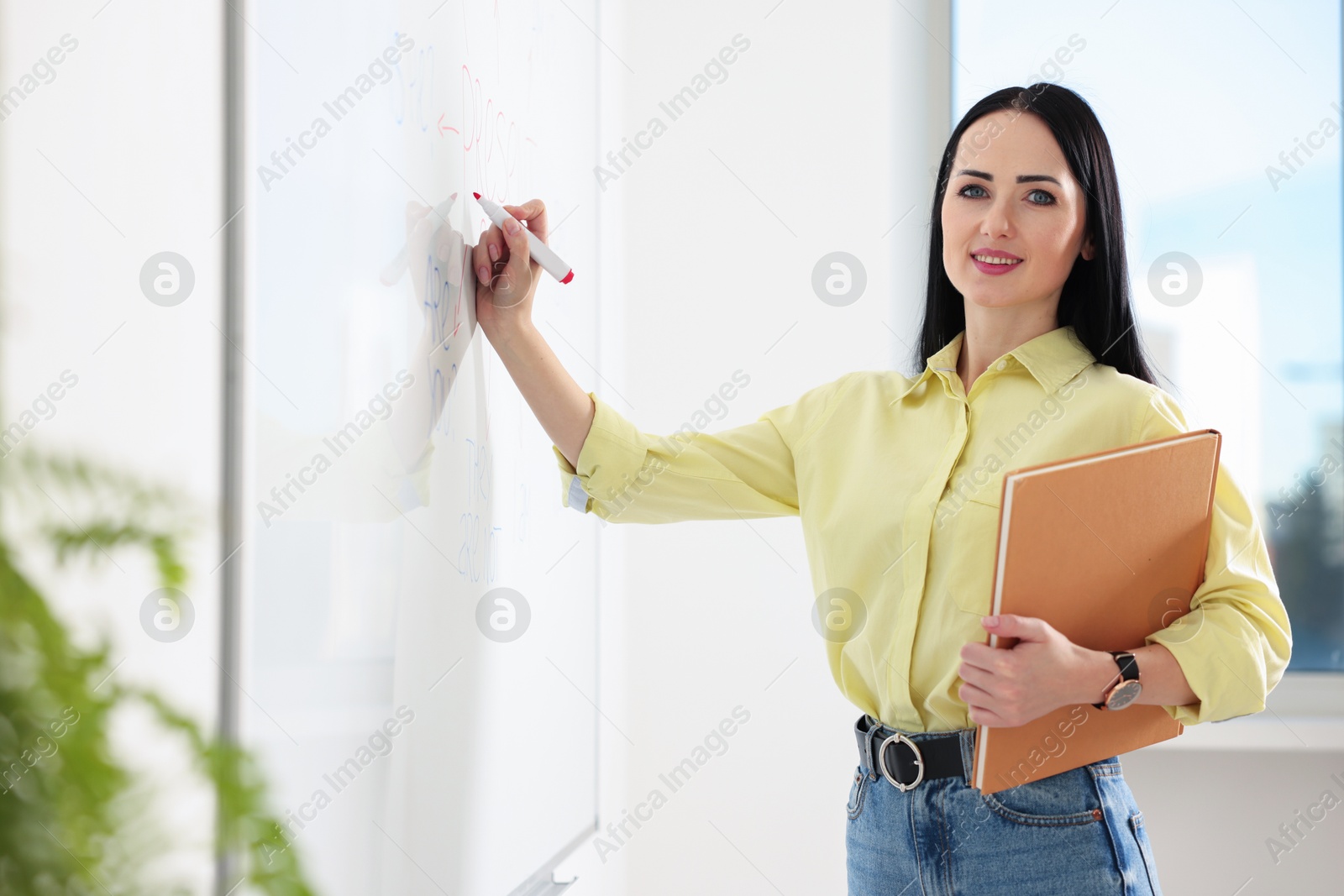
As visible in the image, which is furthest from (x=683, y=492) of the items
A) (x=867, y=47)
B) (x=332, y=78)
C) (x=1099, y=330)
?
(x=867, y=47)

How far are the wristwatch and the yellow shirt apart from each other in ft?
0.17

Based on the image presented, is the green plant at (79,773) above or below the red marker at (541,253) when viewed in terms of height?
below

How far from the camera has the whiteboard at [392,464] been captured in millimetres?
631

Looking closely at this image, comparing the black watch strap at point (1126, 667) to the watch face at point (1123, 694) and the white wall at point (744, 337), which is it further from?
the white wall at point (744, 337)

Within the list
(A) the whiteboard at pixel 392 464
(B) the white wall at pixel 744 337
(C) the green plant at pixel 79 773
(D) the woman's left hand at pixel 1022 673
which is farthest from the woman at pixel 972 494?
(C) the green plant at pixel 79 773

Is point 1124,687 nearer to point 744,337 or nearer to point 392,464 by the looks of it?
point 392,464

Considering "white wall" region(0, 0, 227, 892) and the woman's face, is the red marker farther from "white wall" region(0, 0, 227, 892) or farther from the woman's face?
the woman's face

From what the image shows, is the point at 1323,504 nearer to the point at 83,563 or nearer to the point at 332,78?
the point at 332,78

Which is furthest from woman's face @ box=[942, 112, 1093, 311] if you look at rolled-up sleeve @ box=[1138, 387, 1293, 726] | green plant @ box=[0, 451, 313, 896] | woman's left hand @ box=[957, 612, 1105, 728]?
green plant @ box=[0, 451, 313, 896]

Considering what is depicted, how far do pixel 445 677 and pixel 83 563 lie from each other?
0.47 metres

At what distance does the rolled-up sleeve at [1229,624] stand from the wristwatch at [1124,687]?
0.16ft

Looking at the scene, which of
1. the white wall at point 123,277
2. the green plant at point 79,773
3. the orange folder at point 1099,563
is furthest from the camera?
the orange folder at point 1099,563

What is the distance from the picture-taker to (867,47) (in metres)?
1.95

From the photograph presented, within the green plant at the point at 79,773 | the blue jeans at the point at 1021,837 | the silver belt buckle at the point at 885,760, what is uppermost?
the green plant at the point at 79,773
